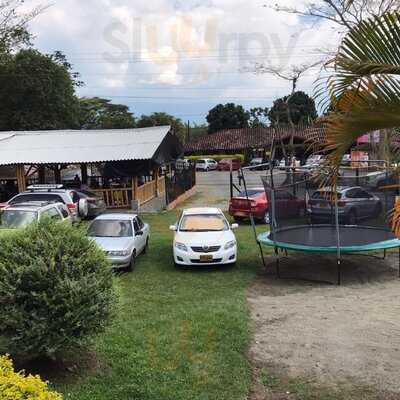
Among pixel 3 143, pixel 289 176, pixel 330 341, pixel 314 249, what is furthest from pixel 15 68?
pixel 330 341

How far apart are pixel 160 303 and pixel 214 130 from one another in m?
74.6

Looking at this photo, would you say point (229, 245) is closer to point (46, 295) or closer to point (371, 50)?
point (46, 295)

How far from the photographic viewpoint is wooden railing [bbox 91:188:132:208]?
90.4ft

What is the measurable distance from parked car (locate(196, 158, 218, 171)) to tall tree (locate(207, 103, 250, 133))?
1766cm

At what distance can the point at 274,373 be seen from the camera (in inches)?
268

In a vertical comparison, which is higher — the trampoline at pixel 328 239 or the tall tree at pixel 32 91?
the tall tree at pixel 32 91

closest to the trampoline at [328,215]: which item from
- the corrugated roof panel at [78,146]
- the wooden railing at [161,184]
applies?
the corrugated roof panel at [78,146]

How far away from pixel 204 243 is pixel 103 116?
6646 cm

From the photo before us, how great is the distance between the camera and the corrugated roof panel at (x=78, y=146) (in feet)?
89.5

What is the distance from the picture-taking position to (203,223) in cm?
1487

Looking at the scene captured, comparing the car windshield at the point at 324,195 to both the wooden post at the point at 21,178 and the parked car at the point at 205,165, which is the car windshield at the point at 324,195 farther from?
the parked car at the point at 205,165

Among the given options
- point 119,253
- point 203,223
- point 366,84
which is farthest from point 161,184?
point 366,84

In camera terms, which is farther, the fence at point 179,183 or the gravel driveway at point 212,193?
the gravel driveway at point 212,193

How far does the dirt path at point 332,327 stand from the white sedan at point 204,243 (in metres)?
1.20
